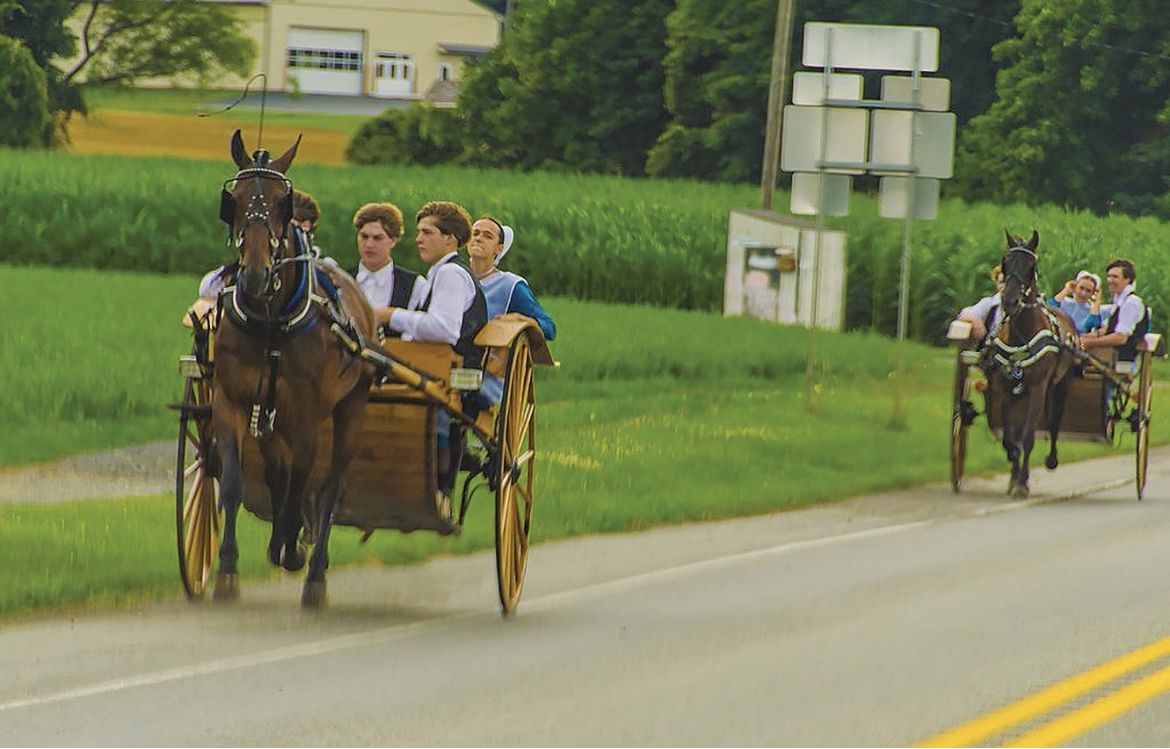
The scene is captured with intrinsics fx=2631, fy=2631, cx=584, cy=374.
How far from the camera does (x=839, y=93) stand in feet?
91.2

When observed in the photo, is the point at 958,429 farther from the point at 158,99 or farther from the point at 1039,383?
the point at 158,99

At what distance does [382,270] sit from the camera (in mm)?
12867

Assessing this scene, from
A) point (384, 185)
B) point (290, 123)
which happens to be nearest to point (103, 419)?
point (384, 185)

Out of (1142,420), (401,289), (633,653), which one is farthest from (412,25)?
(633,653)

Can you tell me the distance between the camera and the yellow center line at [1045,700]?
915 cm

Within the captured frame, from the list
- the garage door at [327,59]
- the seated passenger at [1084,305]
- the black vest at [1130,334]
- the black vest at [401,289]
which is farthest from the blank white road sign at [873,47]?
the garage door at [327,59]

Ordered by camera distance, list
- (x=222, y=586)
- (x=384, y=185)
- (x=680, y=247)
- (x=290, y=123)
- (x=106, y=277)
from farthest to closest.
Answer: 1. (x=290, y=123)
2. (x=384, y=185)
3. (x=680, y=247)
4. (x=106, y=277)
5. (x=222, y=586)

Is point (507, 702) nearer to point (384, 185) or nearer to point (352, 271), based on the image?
point (352, 271)

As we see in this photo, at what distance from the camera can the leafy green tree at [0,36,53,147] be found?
226 feet

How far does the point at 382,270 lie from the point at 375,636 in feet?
7.27

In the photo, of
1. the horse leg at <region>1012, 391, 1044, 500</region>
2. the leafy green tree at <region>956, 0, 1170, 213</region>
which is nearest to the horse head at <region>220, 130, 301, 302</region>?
the horse leg at <region>1012, 391, 1044, 500</region>

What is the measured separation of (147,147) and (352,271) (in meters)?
66.3

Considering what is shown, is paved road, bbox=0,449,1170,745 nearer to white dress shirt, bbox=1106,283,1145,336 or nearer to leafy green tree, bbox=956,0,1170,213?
white dress shirt, bbox=1106,283,1145,336

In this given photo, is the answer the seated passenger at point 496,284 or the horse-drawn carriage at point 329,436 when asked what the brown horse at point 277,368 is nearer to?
the horse-drawn carriage at point 329,436
